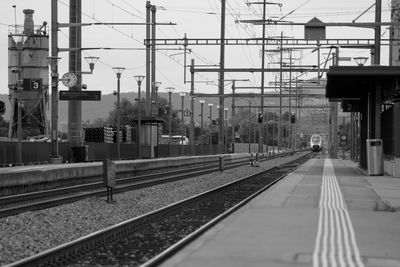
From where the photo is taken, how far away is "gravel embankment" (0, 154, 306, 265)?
36.8 feet

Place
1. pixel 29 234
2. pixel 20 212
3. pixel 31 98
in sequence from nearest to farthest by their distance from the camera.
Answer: pixel 29 234, pixel 20 212, pixel 31 98

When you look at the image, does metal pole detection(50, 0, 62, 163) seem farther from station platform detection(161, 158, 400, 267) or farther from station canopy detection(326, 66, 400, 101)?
station platform detection(161, 158, 400, 267)

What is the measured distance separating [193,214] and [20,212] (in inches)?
178

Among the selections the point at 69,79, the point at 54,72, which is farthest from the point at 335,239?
the point at 69,79

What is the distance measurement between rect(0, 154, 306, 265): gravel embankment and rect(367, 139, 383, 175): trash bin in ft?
47.5

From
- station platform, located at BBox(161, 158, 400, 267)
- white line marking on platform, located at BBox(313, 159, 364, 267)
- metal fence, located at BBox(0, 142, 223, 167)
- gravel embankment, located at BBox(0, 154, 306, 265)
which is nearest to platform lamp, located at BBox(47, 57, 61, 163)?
metal fence, located at BBox(0, 142, 223, 167)

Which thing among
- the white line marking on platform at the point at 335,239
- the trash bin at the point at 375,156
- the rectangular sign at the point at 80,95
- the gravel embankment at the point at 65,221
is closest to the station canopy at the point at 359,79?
the trash bin at the point at 375,156

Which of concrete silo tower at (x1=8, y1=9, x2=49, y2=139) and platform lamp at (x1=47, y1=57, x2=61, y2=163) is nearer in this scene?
platform lamp at (x1=47, y1=57, x2=61, y2=163)

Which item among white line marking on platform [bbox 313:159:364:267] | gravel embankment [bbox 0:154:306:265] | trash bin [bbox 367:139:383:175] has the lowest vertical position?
gravel embankment [bbox 0:154:306:265]

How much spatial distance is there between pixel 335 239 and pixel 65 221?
21.4 feet

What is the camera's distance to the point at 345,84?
36906 mm

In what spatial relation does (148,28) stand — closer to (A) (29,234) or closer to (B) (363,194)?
(B) (363,194)

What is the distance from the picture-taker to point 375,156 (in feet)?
113

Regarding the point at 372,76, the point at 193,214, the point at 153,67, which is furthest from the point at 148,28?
the point at 193,214
